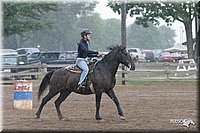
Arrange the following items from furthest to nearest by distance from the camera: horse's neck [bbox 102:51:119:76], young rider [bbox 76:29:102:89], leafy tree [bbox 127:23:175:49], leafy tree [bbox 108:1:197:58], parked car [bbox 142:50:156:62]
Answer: leafy tree [bbox 127:23:175:49], parked car [bbox 142:50:156:62], leafy tree [bbox 108:1:197:58], horse's neck [bbox 102:51:119:76], young rider [bbox 76:29:102:89]

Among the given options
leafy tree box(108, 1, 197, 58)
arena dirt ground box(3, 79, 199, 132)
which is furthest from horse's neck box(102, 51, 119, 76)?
leafy tree box(108, 1, 197, 58)

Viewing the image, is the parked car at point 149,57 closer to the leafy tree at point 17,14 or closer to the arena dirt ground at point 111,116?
the leafy tree at point 17,14

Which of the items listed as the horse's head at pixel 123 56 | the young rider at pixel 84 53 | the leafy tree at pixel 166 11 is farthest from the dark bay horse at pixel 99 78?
the leafy tree at pixel 166 11

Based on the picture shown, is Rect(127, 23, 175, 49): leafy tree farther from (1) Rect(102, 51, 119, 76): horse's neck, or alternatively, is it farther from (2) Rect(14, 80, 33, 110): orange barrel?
(1) Rect(102, 51, 119, 76): horse's neck

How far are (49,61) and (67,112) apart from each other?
26.6 metres

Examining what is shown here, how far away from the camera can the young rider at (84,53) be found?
11.6 meters

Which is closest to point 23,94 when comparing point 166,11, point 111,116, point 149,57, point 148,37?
point 111,116

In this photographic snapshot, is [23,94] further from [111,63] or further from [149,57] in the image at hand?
[149,57]

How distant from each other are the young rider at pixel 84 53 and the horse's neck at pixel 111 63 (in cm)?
38

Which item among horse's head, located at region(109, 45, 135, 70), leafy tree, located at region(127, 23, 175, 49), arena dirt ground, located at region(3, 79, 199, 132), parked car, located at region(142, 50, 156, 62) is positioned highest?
leafy tree, located at region(127, 23, 175, 49)

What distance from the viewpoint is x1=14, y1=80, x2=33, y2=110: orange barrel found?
47.4 ft

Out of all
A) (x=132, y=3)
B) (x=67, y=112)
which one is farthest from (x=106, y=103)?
(x=132, y=3)

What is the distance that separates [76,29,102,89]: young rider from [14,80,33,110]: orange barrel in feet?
10.4

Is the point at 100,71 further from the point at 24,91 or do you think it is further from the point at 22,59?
the point at 22,59
